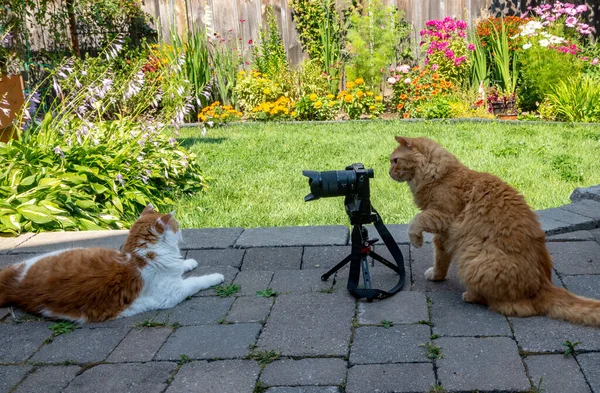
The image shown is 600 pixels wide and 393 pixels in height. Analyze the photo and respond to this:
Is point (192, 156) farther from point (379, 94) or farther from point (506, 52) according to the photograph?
point (506, 52)

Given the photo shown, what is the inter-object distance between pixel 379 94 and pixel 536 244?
7.01m

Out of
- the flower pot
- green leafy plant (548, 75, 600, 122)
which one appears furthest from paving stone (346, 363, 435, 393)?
green leafy plant (548, 75, 600, 122)

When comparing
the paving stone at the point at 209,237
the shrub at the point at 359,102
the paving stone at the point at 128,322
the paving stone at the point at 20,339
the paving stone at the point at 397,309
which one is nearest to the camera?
the paving stone at the point at 20,339

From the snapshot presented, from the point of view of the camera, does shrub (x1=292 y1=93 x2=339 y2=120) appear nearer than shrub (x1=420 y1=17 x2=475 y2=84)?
Yes

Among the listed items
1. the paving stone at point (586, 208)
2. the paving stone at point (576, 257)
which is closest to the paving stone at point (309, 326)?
the paving stone at point (576, 257)

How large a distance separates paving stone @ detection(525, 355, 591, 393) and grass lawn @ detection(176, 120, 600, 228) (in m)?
2.21

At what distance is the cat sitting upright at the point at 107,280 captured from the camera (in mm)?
3264

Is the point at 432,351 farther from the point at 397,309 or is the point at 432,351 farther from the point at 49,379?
the point at 49,379

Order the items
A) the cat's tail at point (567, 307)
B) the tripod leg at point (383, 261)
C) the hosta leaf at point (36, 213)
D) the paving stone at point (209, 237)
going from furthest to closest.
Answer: the hosta leaf at point (36, 213) < the paving stone at point (209, 237) < the tripod leg at point (383, 261) < the cat's tail at point (567, 307)

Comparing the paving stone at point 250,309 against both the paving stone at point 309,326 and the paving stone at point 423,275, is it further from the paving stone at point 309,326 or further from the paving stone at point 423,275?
the paving stone at point 423,275

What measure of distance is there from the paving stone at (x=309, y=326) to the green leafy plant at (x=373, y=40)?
6805mm

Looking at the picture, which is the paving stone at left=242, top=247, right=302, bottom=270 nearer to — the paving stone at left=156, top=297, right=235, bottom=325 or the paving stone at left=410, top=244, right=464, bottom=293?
the paving stone at left=156, top=297, right=235, bottom=325

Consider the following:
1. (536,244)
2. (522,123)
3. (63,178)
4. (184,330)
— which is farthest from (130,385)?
(522,123)

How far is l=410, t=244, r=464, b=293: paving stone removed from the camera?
3.52 meters
